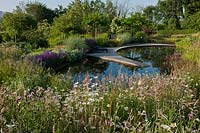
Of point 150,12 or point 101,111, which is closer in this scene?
point 101,111

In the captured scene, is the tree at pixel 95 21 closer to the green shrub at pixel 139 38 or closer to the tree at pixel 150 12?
the green shrub at pixel 139 38

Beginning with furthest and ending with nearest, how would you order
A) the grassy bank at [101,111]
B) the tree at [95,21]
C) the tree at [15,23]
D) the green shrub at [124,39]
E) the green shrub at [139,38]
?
the green shrub at [139,38] → the tree at [95,21] → the green shrub at [124,39] → the tree at [15,23] → the grassy bank at [101,111]

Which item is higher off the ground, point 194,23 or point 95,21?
point 95,21

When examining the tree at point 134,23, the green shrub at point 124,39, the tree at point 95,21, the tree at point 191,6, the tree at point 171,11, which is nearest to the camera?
the green shrub at point 124,39

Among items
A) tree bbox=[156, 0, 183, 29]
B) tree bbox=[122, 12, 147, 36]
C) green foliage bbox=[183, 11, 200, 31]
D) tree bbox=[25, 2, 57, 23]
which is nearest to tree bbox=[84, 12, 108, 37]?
tree bbox=[122, 12, 147, 36]

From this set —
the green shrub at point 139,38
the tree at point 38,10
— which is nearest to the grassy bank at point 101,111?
the green shrub at point 139,38

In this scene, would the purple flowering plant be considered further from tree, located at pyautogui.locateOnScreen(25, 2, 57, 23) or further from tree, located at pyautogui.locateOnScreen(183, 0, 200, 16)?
tree, located at pyautogui.locateOnScreen(183, 0, 200, 16)

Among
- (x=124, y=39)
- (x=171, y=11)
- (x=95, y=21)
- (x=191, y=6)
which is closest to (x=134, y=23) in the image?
(x=95, y=21)

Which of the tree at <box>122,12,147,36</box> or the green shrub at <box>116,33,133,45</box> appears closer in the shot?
the green shrub at <box>116,33,133,45</box>

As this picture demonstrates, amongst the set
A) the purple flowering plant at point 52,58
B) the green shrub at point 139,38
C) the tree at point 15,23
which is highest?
the tree at point 15,23

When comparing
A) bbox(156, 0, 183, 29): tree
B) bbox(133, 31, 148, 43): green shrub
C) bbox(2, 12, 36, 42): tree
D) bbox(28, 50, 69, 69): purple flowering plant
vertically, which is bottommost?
bbox(28, 50, 69, 69): purple flowering plant

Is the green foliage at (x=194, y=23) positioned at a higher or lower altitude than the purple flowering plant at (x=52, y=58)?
higher

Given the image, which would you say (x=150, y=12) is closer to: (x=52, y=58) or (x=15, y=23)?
(x=15, y=23)

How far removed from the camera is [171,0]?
128 feet
